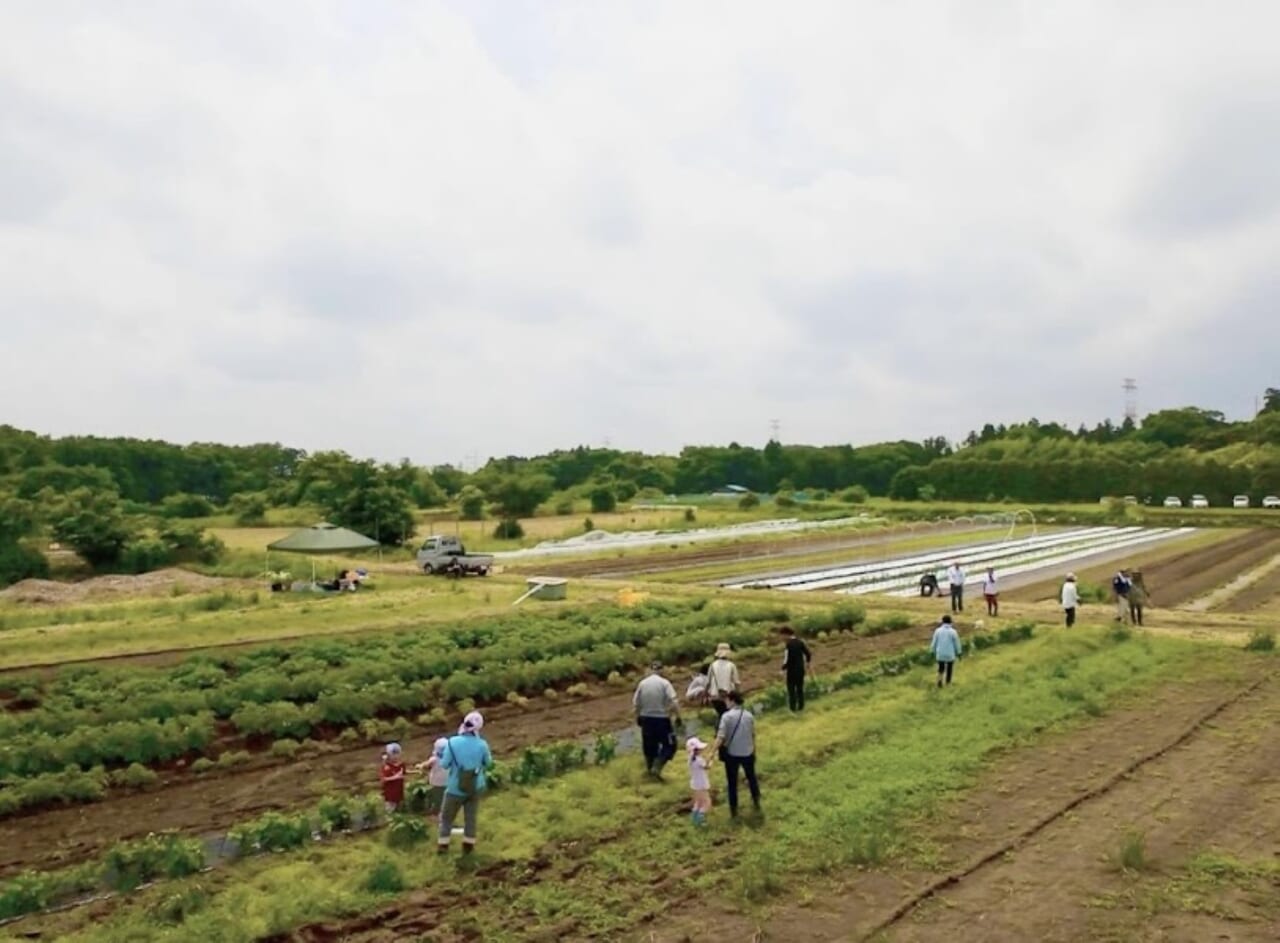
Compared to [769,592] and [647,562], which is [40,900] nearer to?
[769,592]

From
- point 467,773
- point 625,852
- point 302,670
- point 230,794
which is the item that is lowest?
point 230,794

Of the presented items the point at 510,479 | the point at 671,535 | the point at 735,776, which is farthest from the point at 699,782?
the point at 510,479

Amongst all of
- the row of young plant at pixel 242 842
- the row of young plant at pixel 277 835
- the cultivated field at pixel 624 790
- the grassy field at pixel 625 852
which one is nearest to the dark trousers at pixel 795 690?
the cultivated field at pixel 624 790

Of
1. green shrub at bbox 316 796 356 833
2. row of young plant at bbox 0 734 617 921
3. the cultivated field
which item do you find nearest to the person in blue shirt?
the cultivated field

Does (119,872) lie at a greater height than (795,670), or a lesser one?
lesser

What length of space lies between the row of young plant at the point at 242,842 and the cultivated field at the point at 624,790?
0.04 meters

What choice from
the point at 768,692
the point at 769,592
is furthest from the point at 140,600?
the point at 768,692

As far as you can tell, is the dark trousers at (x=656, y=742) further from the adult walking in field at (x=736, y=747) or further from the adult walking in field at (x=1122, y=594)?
the adult walking in field at (x=1122, y=594)

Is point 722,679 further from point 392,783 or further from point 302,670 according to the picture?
point 302,670

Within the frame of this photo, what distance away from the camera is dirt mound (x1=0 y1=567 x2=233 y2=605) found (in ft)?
129

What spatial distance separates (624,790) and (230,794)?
18.9 ft

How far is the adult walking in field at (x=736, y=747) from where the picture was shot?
12969mm

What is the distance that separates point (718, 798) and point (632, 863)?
8.38 ft

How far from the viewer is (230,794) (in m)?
15.5
